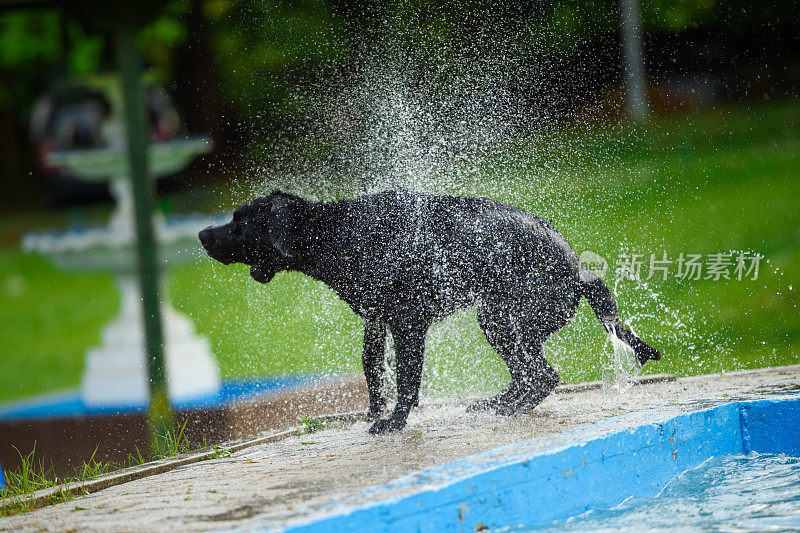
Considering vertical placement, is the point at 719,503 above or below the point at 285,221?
below

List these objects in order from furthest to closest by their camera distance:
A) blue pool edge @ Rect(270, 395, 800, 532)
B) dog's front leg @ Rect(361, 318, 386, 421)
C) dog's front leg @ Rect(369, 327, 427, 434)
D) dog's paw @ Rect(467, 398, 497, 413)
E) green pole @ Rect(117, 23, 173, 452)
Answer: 1. green pole @ Rect(117, 23, 173, 452)
2. dog's paw @ Rect(467, 398, 497, 413)
3. dog's front leg @ Rect(361, 318, 386, 421)
4. dog's front leg @ Rect(369, 327, 427, 434)
5. blue pool edge @ Rect(270, 395, 800, 532)

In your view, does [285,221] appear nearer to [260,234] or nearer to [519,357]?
[260,234]

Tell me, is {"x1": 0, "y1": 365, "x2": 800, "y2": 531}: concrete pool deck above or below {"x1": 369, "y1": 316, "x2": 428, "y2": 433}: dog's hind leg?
below

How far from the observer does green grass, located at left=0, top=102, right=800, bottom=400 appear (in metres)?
8.34

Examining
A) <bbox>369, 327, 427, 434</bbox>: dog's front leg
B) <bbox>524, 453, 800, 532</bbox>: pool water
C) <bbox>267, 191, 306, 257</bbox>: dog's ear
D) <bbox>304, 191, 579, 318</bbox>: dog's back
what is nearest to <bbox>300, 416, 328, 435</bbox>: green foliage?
<bbox>369, 327, 427, 434</bbox>: dog's front leg

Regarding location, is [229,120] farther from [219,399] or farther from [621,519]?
[621,519]

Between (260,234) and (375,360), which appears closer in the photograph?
(260,234)

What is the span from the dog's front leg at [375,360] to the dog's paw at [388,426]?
328mm

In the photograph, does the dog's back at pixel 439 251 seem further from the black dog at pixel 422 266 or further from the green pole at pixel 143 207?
the green pole at pixel 143 207

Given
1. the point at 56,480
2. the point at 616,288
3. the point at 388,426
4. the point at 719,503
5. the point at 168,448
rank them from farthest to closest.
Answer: the point at 616,288 → the point at 168,448 → the point at 388,426 → the point at 56,480 → the point at 719,503

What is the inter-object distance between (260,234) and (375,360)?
874mm

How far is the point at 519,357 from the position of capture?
16.0ft

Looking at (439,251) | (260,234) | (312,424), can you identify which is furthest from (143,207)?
(439,251)

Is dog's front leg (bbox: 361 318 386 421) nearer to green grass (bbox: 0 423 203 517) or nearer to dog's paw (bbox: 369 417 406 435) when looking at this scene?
dog's paw (bbox: 369 417 406 435)
